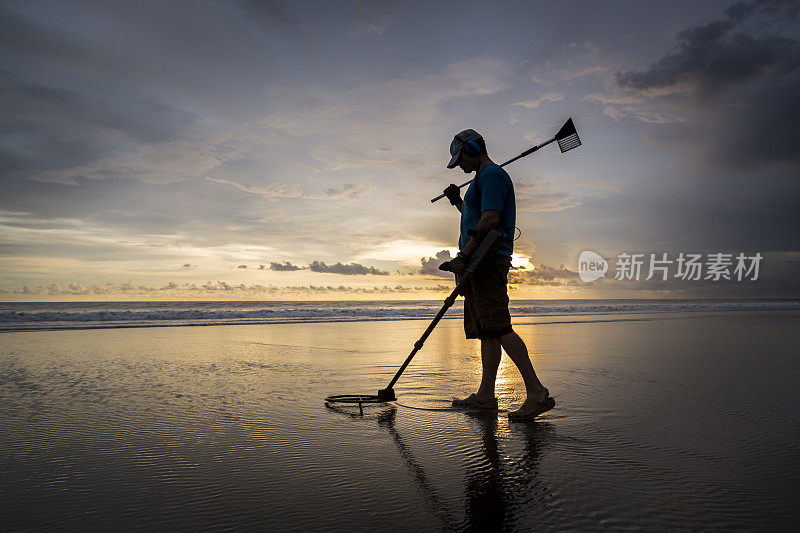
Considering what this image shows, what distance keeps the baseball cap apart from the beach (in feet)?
6.66

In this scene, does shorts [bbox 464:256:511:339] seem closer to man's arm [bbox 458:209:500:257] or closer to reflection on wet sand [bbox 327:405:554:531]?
man's arm [bbox 458:209:500:257]

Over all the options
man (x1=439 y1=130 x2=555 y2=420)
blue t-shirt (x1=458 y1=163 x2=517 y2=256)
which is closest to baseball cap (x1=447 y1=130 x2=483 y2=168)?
man (x1=439 y1=130 x2=555 y2=420)

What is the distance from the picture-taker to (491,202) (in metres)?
3.45

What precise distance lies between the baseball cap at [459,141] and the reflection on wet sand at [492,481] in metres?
2.08

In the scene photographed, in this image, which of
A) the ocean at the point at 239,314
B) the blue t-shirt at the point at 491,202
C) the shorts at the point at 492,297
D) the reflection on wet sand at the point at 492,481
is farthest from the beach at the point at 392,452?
the ocean at the point at 239,314

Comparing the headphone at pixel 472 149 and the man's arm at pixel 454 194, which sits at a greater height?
the headphone at pixel 472 149

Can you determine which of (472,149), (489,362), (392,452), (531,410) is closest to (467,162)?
(472,149)

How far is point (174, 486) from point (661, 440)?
2731 millimetres

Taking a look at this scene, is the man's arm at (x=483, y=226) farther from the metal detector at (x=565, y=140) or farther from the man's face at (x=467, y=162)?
the metal detector at (x=565, y=140)

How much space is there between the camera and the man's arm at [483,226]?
135 inches

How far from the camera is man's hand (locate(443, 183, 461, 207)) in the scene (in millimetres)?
4151

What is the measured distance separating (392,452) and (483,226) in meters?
1.73

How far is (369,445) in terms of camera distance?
270 centimetres

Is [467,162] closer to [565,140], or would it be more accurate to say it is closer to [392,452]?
[565,140]
